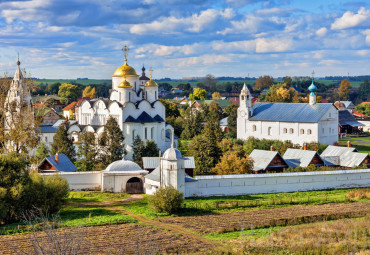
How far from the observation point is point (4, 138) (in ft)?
90.6

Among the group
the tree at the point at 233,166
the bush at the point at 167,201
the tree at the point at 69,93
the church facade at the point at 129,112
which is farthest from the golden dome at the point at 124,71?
the tree at the point at 69,93

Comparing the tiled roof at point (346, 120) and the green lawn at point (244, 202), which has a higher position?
the tiled roof at point (346, 120)

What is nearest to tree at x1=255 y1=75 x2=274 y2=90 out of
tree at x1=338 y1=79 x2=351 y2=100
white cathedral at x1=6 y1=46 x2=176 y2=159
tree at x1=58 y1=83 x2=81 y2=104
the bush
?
tree at x1=338 y1=79 x2=351 y2=100

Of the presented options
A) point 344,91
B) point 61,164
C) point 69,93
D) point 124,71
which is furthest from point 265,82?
point 61,164

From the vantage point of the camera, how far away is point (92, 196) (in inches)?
970

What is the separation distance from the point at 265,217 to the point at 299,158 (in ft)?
35.5

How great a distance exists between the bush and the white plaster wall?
18.0ft

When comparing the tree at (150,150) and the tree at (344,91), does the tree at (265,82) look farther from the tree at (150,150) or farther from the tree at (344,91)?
the tree at (150,150)

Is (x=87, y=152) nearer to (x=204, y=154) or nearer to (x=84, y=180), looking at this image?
(x=84, y=180)

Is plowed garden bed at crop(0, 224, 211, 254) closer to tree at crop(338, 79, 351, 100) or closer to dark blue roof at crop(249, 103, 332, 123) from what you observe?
dark blue roof at crop(249, 103, 332, 123)

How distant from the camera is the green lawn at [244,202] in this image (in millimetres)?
21750

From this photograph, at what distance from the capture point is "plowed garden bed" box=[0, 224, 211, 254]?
1573 cm

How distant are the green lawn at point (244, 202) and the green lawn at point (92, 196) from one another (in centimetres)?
152

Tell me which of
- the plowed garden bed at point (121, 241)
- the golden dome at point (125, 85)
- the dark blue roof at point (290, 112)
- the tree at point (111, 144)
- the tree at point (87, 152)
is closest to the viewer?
the plowed garden bed at point (121, 241)
